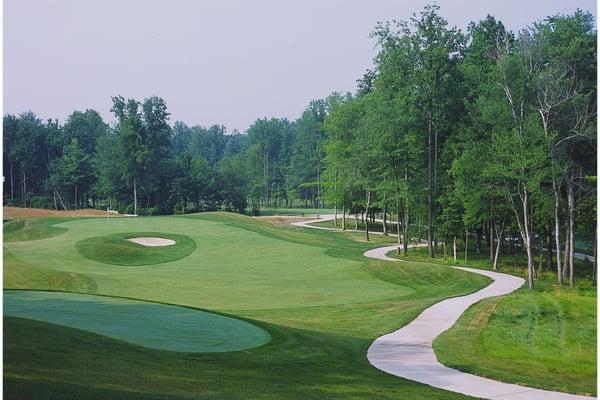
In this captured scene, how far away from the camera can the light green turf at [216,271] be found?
31.4ft

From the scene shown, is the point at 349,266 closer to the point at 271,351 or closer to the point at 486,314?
the point at 486,314

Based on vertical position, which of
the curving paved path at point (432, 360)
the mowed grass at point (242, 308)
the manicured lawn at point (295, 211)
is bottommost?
the curving paved path at point (432, 360)

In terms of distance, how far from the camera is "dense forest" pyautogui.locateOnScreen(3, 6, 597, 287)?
974 cm

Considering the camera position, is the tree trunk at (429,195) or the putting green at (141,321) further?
the tree trunk at (429,195)

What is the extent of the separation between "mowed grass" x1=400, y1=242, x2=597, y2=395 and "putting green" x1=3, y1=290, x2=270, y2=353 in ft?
7.90

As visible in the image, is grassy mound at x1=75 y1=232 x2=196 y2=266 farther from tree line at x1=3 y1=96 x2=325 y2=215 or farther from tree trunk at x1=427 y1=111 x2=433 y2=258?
tree trunk at x1=427 y1=111 x2=433 y2=258

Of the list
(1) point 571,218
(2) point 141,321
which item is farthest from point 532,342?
(2) point 141,321

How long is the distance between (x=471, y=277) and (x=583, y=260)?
2.45m

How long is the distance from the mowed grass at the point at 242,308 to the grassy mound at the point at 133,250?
0.35 ft

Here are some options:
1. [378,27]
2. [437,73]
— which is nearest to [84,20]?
[378,27]

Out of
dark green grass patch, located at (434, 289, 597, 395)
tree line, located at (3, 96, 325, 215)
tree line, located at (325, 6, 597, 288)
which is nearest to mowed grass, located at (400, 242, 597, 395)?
dark green grass patch, located at (434, 289, 597, 395)

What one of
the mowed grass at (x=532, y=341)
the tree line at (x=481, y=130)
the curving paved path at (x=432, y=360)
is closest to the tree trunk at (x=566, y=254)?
the tree line at (x=481, y=130)

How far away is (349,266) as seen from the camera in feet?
41.9

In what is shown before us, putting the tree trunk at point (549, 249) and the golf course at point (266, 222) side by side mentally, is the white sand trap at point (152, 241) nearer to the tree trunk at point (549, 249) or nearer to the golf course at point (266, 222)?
the golf course at point (266, 222)
